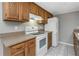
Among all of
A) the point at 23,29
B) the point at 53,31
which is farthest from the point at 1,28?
the point at 53,31

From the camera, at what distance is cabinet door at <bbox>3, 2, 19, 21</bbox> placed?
75.7 inches

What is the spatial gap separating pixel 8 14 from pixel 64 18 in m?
1.92

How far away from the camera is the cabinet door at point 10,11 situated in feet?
6.31

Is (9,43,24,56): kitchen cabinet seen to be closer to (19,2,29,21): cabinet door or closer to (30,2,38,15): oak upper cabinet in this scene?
(19,2,29,21): cabinet door

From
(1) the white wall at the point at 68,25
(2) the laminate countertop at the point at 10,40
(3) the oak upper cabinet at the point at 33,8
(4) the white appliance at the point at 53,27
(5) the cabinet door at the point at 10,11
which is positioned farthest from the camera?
(4) the white appliance at the point at 53,27

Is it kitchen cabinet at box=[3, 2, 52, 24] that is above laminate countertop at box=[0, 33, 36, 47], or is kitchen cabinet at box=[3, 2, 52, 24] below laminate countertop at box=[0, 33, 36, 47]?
above

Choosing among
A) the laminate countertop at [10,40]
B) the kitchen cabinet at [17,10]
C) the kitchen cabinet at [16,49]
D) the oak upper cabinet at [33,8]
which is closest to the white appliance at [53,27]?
the oak upper cabinet at [33,8]

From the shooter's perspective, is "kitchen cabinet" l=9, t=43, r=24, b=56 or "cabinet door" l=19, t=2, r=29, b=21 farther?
"cabinet door" l=19, t=2, r=29, b=21

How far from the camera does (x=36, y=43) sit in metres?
2.62

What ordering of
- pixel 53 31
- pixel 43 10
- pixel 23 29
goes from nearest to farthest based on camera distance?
1. pixel 23 29
2. pixel 43 10
3. pixel 53 31

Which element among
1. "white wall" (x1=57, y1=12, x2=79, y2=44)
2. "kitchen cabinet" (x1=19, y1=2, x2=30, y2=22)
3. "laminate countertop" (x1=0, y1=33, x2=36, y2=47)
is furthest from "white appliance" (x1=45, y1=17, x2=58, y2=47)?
"laminate countertop" (x1=0, y1=33, x2=36, y2=47)

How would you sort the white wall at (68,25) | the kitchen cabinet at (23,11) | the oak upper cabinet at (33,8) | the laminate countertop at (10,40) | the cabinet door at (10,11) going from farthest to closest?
the white wall at (68,25) < the oak upper cabinet at (33,8) < the kitchen cabinet at (23,11) < the cabinet door at (10,11) < the laminate countertop at (10,40)

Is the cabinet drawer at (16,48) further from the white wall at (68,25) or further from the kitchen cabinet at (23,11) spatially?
the white wall at (68,25)

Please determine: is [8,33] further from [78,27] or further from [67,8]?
[78,27]
